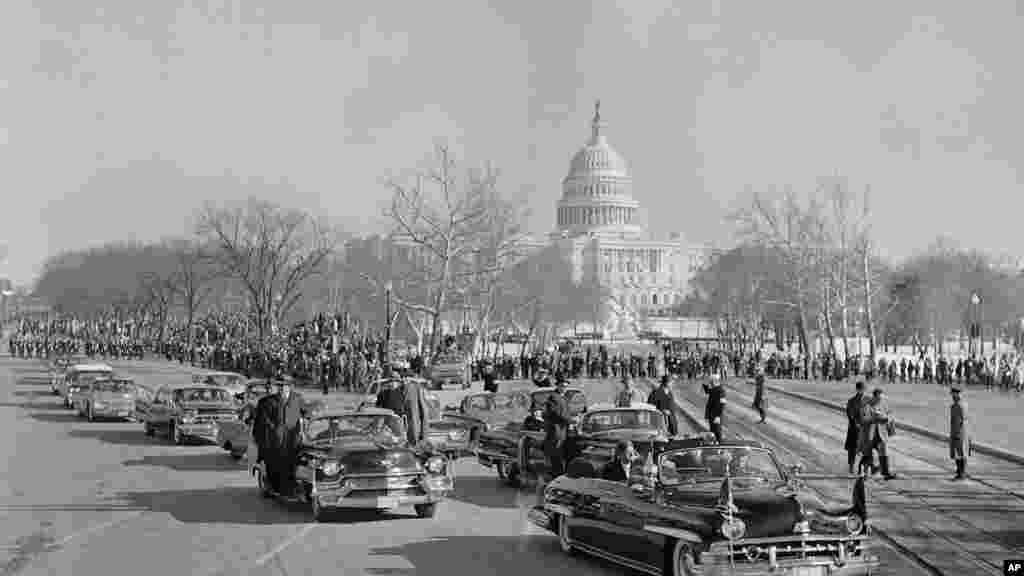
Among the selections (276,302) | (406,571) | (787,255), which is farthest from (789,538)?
(276,302)

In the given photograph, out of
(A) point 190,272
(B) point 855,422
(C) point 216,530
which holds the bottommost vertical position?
(C) point 216,530

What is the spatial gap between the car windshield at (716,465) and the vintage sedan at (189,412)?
1757cm

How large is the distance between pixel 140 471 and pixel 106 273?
104m

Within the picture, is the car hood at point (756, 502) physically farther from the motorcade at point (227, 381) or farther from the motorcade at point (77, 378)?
the motorcade at point (77, 378)

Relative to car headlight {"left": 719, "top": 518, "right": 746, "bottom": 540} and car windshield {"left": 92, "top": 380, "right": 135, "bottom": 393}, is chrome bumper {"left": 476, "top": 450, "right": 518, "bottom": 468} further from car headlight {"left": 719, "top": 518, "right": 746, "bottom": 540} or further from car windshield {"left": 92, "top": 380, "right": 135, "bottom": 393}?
car windshield {"left": 92, "top": 380, "right": 135, "bottom": 393}

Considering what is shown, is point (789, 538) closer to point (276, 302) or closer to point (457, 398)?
point (457, 398)

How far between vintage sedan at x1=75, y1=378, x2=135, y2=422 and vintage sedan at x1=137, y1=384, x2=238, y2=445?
5257mm

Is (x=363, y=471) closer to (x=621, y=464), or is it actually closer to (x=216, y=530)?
(x=216, y=530)

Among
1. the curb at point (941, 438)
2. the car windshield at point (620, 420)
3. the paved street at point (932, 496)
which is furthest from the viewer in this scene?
the curb at point (941, 438)

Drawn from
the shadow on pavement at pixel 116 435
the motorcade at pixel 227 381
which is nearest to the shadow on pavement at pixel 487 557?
the shadow on pavement at pixel 116 435

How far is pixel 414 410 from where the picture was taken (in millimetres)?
20281

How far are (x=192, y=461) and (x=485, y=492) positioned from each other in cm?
756

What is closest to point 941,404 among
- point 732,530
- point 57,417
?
point 57,417

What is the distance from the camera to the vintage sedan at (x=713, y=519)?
11.2 metres
